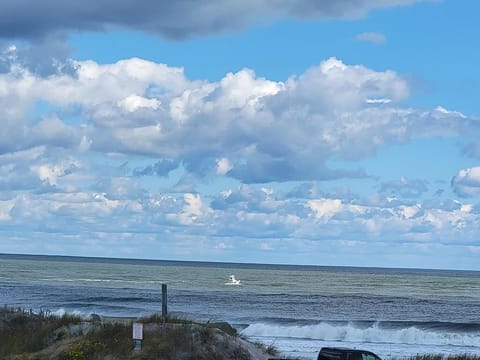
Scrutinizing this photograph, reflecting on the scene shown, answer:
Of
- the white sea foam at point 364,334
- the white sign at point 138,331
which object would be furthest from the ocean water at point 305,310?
the white sign at point 138,331

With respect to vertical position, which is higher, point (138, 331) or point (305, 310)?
point (138, 331)

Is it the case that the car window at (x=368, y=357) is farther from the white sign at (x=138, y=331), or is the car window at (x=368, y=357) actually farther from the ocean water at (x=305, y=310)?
the ocean water at (x=305, y=310)

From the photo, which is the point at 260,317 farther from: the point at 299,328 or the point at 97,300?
the point at 97,300

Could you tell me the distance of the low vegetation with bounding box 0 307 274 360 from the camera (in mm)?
25906

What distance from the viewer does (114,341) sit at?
2650 cm

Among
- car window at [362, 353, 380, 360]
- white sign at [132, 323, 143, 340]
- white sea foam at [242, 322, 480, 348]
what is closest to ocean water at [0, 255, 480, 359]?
white sea foam at [242, 322, 480, 348]

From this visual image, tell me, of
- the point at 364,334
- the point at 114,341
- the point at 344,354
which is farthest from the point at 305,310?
the point at 344,354

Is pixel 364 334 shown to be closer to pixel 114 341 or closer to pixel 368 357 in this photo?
pixel 368 357

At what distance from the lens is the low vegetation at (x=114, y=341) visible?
25906mm

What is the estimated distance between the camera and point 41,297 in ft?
242

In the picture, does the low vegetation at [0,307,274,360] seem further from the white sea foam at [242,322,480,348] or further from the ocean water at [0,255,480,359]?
the white sea foam at [242,322,480,348]

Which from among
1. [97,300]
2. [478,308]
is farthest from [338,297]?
[97,300]

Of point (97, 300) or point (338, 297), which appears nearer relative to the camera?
point (97, 300)

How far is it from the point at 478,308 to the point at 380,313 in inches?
495
